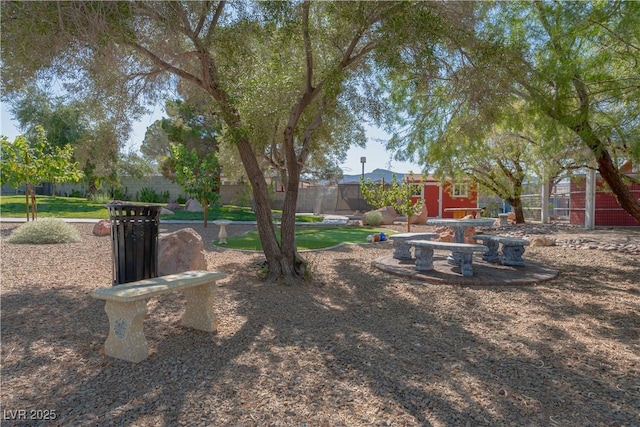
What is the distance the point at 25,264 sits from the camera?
7.04m

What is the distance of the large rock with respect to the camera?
20.3 ft

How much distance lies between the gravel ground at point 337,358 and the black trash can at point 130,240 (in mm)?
488

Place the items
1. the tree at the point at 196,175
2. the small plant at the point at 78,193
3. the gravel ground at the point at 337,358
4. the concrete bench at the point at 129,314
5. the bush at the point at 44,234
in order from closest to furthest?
the gravel ground at the point at 337,358 < the concrete bench at the point at 129,314 < the bush at the point at 44,234 < the tree at the point at 196,175 < the small plant at the point at 78,193

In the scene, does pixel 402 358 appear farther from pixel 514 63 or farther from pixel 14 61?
pixel 14 61

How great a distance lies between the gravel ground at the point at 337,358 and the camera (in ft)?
8.13

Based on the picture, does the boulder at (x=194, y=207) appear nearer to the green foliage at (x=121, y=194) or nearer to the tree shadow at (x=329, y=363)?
the green foliage at (x=121, y=194)

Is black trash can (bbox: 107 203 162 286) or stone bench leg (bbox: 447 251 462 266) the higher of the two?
black trash can (bbox: 107 203 162 286)

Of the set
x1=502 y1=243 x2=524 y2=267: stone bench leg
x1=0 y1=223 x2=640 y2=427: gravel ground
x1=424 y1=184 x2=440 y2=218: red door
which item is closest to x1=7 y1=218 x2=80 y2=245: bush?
x1=0 y1=223 x2=640 y2=427: gravel ground

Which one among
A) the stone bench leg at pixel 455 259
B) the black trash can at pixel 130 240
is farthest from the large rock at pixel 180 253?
the stone bench leg at pixel 455 259

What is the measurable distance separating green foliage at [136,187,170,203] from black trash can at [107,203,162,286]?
21712 mm

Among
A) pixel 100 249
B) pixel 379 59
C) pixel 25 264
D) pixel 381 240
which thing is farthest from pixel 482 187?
pixel 25 264

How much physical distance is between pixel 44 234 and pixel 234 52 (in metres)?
7.36

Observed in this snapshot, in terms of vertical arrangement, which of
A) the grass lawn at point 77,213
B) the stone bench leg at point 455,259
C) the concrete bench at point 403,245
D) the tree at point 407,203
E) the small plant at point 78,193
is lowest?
the stone bench leg at point 455,259

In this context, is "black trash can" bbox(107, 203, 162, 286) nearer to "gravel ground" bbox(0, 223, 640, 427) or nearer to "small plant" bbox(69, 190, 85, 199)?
"gravel ground" bbox(0, 223, 640, 427)
